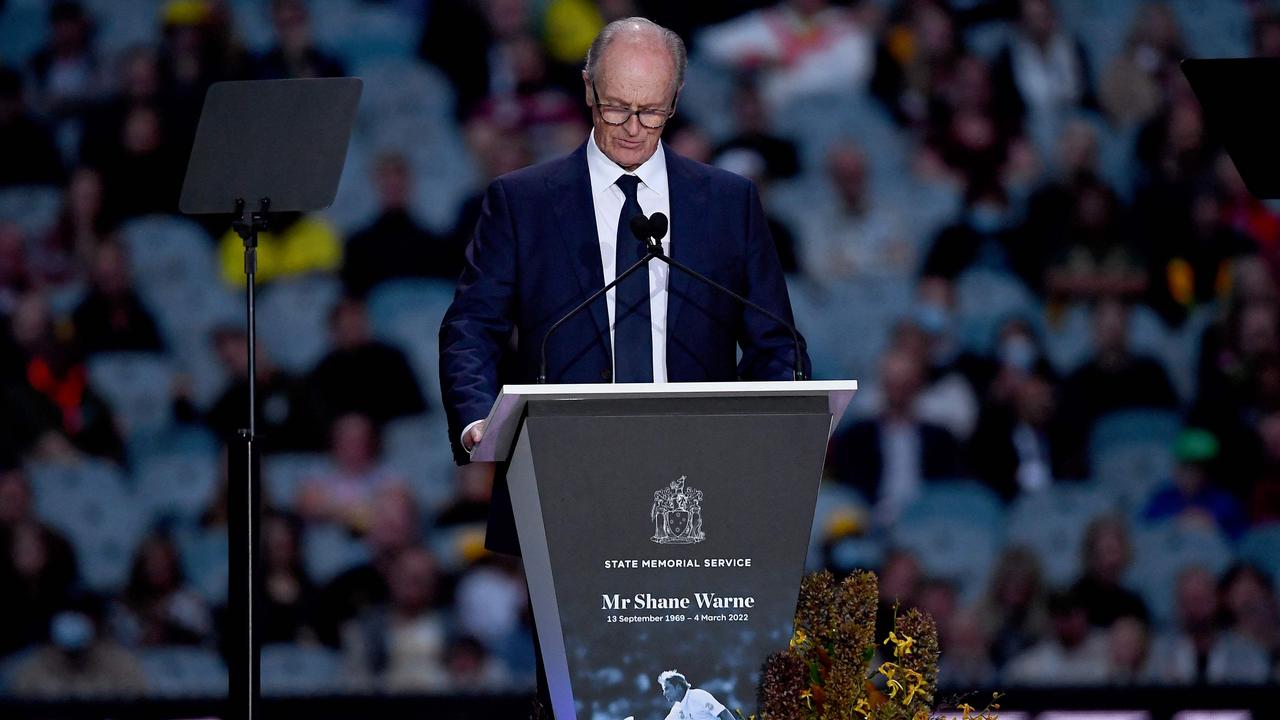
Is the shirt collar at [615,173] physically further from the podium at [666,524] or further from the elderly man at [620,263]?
the podium at [666,524]

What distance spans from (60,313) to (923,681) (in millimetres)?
3846

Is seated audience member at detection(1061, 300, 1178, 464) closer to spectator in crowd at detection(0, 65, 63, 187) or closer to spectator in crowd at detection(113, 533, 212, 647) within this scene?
spectator in crowd at detection(113, 533, 212, 647)

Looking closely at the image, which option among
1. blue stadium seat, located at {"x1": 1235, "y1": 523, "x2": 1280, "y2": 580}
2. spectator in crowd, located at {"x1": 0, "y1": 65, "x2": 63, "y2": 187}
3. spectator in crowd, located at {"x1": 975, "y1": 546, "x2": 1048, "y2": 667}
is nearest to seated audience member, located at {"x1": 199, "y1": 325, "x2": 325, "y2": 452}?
spectator in crowd, located at {"x1": 0, "y1": 65, "x2": 63, "y2": 187}

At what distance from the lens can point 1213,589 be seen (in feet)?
18.3

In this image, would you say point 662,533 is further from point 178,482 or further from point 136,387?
point 136,387

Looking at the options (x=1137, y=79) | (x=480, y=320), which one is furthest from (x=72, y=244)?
(x=1137, y=79)

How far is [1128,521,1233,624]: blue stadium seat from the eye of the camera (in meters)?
5.57

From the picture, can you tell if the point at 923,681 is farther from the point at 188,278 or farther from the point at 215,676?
the point at 188,278

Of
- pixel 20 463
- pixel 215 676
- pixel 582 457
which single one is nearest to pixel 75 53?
pixel 20 463

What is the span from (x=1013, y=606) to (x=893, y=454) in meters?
0.60

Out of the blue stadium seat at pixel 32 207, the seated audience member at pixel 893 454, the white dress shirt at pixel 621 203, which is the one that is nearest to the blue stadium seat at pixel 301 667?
the blue stadium seat at pixel 32 207

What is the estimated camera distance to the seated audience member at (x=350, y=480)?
5.42m

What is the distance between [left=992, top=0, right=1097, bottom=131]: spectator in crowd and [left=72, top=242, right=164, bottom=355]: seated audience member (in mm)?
2884

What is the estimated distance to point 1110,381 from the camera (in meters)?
5.75
